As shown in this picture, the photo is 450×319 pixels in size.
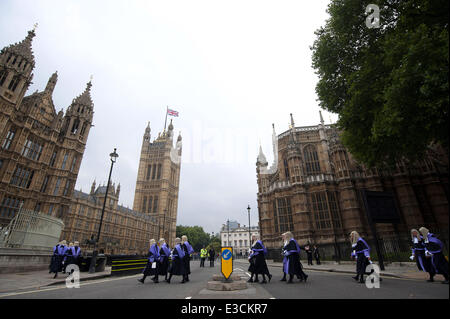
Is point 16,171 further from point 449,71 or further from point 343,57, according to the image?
point 449,71

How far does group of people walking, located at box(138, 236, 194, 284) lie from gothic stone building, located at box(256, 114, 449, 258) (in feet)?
64.1

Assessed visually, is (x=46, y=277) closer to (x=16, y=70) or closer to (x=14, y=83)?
(x=14, y=83)

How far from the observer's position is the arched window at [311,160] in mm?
33344

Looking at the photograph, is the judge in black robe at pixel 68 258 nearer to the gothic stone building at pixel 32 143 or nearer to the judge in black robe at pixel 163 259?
the judge in black robe at pixel 163 259

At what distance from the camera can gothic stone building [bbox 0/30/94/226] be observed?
→ 21906 mm

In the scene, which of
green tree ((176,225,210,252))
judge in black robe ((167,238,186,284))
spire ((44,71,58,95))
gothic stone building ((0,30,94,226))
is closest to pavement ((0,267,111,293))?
judge in black robe ((167,238,186,284))

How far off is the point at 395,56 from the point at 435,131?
2.87m

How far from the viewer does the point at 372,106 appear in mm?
9133

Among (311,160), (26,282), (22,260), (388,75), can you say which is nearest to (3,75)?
(22,260)

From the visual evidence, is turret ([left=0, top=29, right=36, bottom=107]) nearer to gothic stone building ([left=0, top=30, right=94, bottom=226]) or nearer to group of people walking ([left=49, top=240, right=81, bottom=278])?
gothic stone building ([left=0, top=30, right=94, bottom=226])

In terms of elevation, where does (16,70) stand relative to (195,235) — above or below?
above

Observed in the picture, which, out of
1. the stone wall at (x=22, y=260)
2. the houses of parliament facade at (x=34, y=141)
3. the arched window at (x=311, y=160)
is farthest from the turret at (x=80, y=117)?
the arched window at (x=311, y=160)

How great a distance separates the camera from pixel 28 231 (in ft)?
41.8

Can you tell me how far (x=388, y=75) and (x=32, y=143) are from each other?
33225 mm
